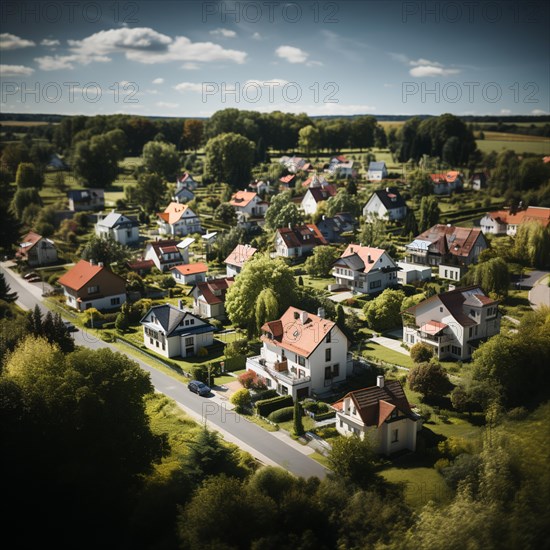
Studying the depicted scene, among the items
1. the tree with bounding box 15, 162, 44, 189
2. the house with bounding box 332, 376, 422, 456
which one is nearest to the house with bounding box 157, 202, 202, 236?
the tree with bounding box 15, 162, 44, 189

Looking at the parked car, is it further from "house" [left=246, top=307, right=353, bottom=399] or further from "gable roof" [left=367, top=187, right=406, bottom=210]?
"gable roof" [left=367, top=187, right=406, bottom=210]

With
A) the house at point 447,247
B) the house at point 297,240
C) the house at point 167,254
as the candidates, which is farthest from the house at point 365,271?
the house at point 167,254

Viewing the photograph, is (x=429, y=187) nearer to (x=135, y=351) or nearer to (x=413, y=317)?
(x=413, y=317)

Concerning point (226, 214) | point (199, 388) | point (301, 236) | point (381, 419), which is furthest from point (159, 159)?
point (381, 419)

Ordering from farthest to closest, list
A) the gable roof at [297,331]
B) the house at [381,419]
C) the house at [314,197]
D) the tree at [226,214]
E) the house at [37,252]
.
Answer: the house at [314,197] → the tree at [226,214] → the house at [37,252] → the gable roof at [297,331] → the house at [381,419]

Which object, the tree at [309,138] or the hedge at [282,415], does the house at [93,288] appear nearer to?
the hedge at [282,415]

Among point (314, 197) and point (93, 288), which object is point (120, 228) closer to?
point (93, 288)
